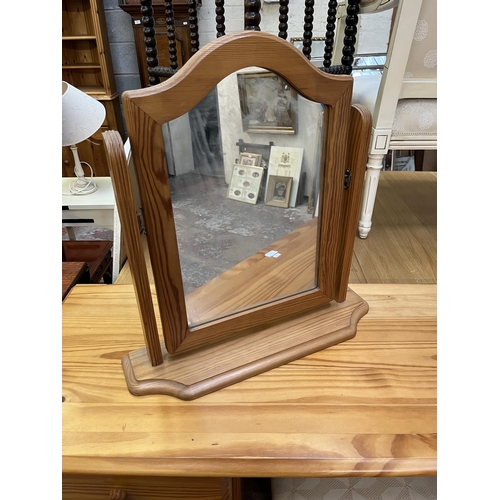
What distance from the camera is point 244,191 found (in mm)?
495

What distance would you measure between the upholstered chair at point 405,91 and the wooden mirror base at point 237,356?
0.66 metres

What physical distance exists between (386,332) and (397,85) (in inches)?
28.3

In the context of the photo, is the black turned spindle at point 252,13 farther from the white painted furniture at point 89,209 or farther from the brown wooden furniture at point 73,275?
the white painted furniture at point 89,209

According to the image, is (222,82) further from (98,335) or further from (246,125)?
(98,335)

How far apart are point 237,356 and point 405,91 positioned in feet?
2.90

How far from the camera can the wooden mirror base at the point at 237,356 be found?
0.53 metres

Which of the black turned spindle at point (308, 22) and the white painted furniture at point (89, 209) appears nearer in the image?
the black turned spindle at point (308, 22)

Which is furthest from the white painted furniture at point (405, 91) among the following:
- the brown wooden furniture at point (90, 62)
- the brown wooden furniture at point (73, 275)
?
the brown wooden furniture at point (90, 62)

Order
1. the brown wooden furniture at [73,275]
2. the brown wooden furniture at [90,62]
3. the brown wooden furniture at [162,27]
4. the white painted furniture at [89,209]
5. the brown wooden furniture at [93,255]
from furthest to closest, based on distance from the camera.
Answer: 1. the brown wooden furniture at [90,62]
2. the brown wooden furniture at [162,27]
3. the white painted furniture at [89,209]
4. the brown wooden furniture at [93,255]
5. the brown wooden furniture at [73,275]

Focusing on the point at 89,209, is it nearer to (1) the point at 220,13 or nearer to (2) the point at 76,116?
(2) the point at 76,116

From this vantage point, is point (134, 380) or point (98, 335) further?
point (98, 335)

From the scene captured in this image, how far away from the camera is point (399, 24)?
948 millimetres

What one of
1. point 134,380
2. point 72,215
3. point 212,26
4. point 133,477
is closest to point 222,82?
point 134,380

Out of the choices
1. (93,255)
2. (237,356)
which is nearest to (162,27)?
(93,255)
